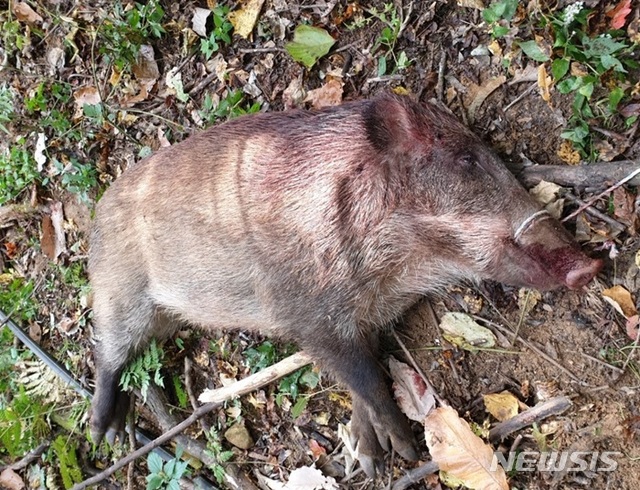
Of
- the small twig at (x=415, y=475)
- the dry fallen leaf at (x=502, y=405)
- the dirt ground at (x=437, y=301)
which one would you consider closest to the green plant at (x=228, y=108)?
the dirt ground at (x=437, y=301)

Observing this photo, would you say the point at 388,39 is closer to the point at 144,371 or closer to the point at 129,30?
the point at 129,30

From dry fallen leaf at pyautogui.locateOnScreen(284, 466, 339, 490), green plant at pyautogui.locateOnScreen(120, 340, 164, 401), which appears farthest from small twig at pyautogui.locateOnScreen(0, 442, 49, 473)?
dry fallen leaf at pyautogui.locateOnScreen(284, 466, 339, 490)

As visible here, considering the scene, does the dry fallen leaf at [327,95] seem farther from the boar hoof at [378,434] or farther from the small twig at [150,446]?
the small twig at [150,446]

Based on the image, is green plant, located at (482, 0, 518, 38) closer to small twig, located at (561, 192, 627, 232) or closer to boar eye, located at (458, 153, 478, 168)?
boar eye, located at (458, 153, 478, 168)

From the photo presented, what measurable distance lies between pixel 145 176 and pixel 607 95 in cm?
272

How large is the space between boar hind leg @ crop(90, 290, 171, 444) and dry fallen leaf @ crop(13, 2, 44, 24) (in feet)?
8.37

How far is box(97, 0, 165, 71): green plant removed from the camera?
475 centimetres

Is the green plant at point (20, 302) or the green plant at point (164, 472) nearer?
the green plant at point (164, 472)

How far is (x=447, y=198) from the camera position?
3.26m

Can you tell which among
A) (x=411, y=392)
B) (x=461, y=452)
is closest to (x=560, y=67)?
(x=411, y=392)

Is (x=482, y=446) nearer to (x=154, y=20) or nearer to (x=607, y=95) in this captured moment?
(x=607, y=95)

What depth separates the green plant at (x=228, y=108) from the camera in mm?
4430

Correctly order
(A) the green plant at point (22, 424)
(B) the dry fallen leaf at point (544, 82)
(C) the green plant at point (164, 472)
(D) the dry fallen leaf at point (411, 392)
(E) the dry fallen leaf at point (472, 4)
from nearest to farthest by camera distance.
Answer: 1. (B) the dry fallen leaf at point (544, 82)
2. (D) the dry fallen leaf at point (411, 392)
3. (E) the dry fallen leaf at point (472, 4)
4. (C) the green plant at point (164, 472)
5. (A) the green plant at point (22, 424)

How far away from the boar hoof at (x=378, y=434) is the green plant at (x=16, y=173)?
10.7 feet
